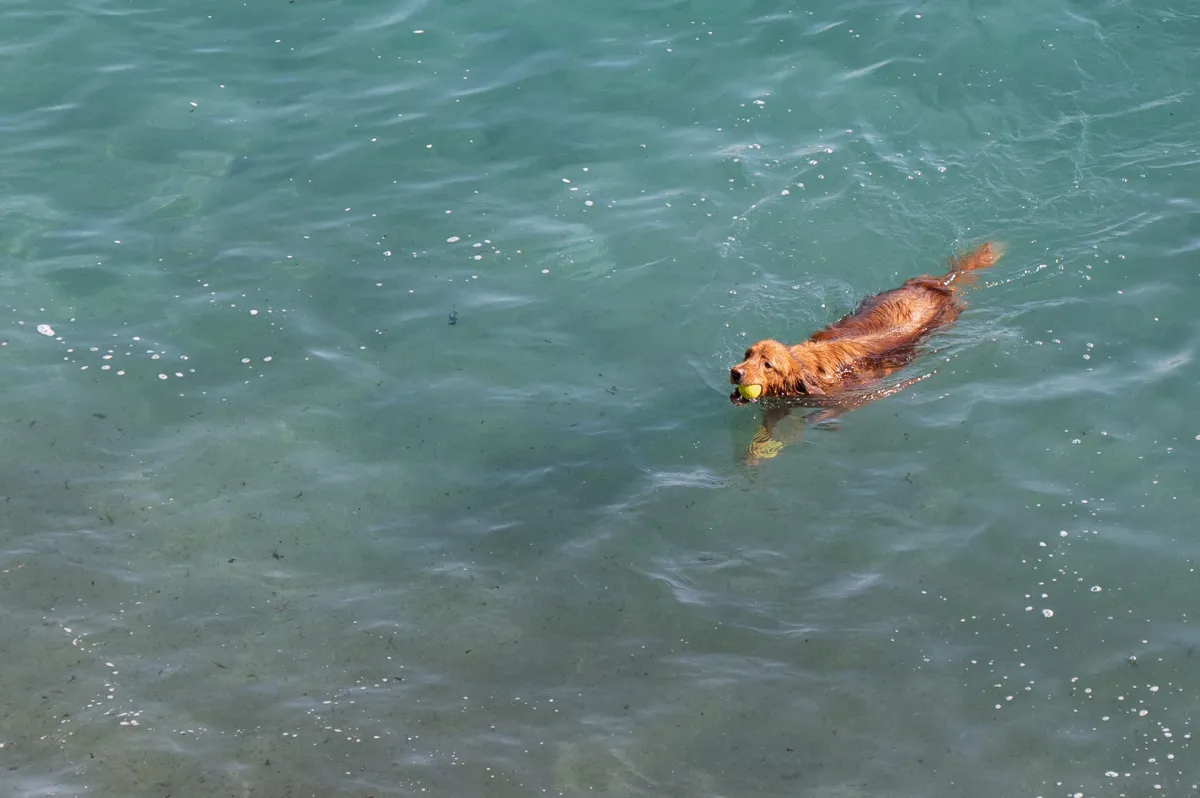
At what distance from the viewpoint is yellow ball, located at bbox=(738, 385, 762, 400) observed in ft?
28.0

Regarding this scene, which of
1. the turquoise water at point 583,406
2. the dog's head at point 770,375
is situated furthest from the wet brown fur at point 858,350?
the turquoise water at point 583,406

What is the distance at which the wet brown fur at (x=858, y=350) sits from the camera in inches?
342

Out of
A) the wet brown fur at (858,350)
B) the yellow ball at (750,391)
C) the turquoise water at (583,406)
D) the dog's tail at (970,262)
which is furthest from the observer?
the dog's tail at (970,262)

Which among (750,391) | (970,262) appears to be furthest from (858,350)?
(970,262)

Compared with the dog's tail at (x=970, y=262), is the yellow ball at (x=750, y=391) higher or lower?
lower

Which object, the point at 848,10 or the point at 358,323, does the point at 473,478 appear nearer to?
the point at 358,323

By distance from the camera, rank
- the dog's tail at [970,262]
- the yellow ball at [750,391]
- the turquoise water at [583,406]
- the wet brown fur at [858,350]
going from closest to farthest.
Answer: the turquoise water at [583,406], the yellow ball at [750,391], the wet brown fur at [858,350], the dog's tail at [970,262]

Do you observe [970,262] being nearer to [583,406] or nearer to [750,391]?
[750,391]

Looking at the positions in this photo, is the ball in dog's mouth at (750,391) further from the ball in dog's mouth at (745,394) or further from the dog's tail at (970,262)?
the dog's tail at (970,262)

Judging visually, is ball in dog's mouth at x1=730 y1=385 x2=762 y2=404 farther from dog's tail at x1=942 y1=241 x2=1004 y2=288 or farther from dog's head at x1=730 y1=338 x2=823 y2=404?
dog's tail at x1=942 y1=241 x2=1004 y2=288

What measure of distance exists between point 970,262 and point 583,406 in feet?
11.2

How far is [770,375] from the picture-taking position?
8.63 metres

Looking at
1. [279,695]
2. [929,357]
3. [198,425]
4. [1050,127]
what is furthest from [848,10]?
[279,695]

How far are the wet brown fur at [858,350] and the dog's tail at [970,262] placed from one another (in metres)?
0.01
